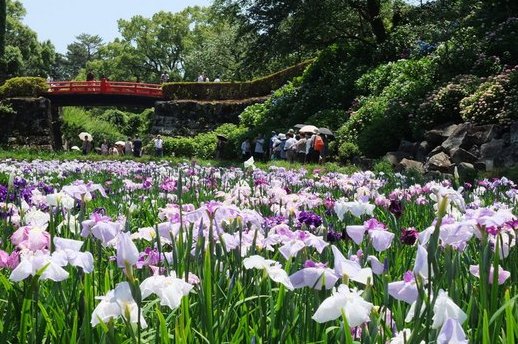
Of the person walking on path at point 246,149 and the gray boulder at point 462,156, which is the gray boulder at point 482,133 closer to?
the gray boulder at point 462,156

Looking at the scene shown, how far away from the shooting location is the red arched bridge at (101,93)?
38.9 metres

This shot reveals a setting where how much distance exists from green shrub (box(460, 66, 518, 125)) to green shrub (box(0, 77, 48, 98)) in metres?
29.8

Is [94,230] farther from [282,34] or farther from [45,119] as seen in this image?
[45,119]

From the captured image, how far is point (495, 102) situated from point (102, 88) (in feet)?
104

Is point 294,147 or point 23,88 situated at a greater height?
point 23,88

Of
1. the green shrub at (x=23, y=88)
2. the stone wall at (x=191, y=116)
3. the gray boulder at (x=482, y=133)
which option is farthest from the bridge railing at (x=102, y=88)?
the gray boulder at (x=482, y=133)

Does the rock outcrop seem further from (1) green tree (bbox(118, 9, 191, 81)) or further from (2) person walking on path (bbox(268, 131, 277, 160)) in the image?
(1) green tree (bbox(118, 9, 191, 81))

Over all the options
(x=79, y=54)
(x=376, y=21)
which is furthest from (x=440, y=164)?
(x=79, y=54)

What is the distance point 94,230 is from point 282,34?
77.0 feet

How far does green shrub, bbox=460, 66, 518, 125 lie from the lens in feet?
41.9

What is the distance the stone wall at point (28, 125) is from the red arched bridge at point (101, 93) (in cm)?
257

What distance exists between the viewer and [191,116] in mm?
36625

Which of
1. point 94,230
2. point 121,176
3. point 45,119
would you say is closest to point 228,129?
point 45,119

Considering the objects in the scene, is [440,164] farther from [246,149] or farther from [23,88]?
[23,88]
